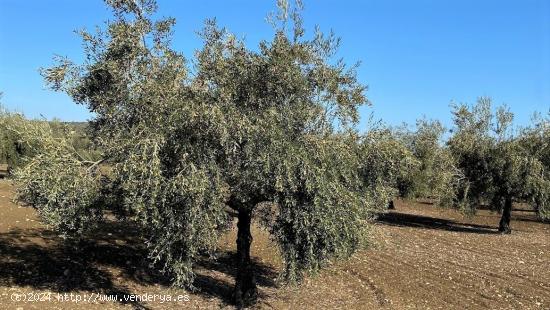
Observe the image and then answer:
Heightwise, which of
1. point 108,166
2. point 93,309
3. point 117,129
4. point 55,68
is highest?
point 55,68

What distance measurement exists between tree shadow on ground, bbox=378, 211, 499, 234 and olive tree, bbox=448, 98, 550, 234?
7.33ft

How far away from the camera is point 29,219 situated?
30.8m

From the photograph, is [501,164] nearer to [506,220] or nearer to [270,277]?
[506,220]

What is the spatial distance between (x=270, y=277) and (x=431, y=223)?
102ft

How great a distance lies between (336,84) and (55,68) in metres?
8.66

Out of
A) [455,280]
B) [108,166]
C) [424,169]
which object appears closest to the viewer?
[108,166]

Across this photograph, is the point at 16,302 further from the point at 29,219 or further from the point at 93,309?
the point at 29,219

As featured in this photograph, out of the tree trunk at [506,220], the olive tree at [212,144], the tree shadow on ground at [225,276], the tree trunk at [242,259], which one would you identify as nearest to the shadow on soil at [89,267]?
the tree shadow on ground at [225,276]

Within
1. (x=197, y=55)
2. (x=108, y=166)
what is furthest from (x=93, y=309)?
(x=197, y=55)

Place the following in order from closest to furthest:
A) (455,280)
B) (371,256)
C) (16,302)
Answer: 1. (16,302)
2. (455,280)
3. (371,256)

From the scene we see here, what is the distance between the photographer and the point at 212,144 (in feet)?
44.6

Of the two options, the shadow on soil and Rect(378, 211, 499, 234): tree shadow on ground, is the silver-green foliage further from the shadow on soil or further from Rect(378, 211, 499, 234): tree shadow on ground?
the shadow on soil

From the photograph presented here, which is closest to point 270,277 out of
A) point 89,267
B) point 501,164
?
point 89,267

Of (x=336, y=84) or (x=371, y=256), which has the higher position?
(x=336, y=84)
